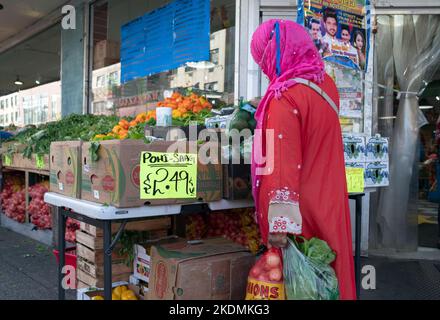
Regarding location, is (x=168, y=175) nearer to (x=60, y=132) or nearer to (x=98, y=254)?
(x=98, y=254)

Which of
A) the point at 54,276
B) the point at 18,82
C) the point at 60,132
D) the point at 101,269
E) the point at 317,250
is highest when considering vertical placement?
the point at 18,82

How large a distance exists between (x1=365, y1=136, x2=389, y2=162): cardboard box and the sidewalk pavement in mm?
1389

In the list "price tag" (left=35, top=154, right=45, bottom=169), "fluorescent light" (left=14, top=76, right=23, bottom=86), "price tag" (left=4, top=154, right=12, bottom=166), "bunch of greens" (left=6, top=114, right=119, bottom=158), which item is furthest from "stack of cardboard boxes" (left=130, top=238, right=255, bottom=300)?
"fluorescent light" (left=14, top=76, right=23, bottom=86)

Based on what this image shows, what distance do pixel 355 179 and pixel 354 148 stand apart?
0.22 metres

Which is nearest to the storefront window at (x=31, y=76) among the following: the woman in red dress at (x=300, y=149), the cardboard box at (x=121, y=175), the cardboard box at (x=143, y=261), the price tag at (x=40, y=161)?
the price tag at (x=40, y=161)

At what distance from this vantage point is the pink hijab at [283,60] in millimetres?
2207

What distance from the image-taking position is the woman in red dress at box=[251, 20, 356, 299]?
6.87ft

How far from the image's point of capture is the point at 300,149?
2.13 m

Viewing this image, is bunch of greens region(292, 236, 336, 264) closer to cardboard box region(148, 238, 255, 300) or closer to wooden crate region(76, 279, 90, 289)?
cardboard box region(148, 238, 255, 300)

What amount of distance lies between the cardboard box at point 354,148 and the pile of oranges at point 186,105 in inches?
61.6

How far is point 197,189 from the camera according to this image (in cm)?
243

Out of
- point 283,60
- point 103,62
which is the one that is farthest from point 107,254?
point 103,62

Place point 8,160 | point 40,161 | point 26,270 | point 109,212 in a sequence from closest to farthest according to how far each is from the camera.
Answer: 1. point 109,212
2. point 26,270
3. point 40,161
4. point 8,160
